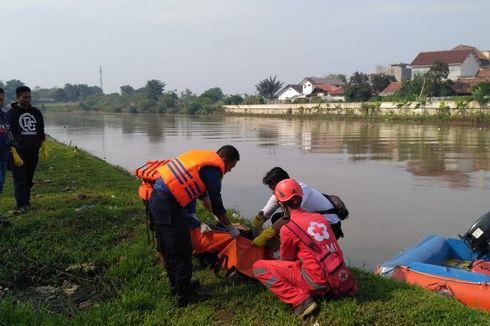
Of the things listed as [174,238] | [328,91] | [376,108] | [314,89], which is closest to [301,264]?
[174,238]

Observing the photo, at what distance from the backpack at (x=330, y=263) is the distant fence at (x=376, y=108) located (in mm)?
43993

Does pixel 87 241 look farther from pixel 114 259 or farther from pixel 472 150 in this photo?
pixel 472 150

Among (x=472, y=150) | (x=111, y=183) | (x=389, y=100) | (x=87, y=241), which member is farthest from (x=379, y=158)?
(x=389, y=100)

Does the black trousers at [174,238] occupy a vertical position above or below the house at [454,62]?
below

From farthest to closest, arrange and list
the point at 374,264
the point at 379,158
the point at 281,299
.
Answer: the point at 379,158
the point at 374,264
the point at 281,299

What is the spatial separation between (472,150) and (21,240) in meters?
22.9

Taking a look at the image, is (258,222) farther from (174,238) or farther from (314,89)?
(314,89)

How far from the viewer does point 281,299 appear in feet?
13.4

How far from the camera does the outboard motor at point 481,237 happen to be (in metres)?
→ 6.46

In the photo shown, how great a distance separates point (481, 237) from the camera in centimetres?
650

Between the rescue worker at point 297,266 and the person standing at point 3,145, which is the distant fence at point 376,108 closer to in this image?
the person standing at point 3,145

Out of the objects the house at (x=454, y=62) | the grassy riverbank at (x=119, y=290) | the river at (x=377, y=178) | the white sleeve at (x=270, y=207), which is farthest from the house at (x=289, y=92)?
the white sleeve at (x=270, y=207)

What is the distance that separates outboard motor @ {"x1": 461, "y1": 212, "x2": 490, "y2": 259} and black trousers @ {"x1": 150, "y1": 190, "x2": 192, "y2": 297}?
4477mm

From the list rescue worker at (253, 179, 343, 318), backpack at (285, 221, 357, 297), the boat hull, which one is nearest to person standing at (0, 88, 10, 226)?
rescue worker at (253, 179, 343, 318)
